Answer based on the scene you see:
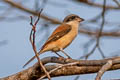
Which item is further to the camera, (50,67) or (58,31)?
(58,31)

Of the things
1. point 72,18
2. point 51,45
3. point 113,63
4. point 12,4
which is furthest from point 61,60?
point 12,4

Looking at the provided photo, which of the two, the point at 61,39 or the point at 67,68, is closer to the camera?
the point at 67,68

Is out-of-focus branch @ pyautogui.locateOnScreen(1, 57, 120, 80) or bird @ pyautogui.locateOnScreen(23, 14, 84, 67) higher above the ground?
bird @ pyautogui.locateOnScreen(23, 14, 84, 67)

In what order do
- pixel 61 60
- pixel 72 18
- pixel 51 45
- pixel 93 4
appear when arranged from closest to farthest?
pixel 61 60 < pixel 51 45 < pixel 72 18 < pixel 93 4

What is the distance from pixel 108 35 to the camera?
684 cm

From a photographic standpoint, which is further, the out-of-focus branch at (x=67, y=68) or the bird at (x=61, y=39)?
the bird at (x=61, y=39)

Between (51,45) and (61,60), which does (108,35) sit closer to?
(51,45)

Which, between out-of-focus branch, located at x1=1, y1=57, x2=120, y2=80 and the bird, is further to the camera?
the bird

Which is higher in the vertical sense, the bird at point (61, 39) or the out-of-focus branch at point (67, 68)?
the bird at point (61, 39)

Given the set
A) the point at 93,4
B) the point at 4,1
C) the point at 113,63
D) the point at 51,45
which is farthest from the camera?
the point at 93,4

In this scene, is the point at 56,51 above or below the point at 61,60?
above

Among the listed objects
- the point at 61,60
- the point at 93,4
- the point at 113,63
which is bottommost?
the point at 113,63

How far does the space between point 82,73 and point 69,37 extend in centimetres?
130

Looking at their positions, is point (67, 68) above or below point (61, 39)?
below
